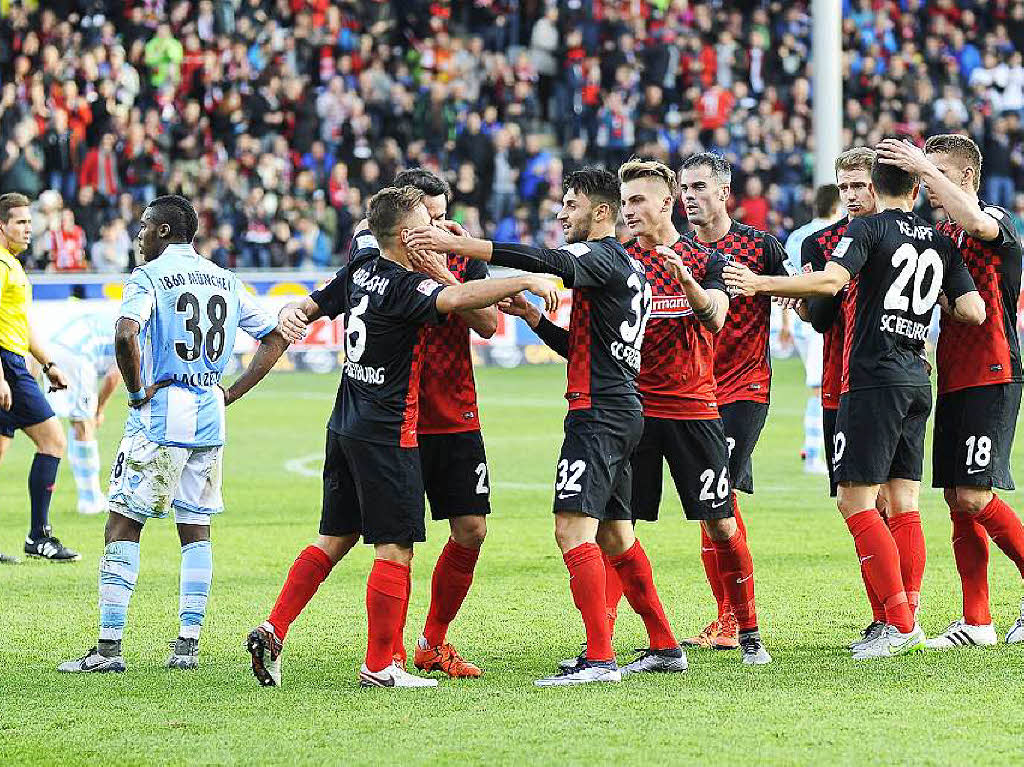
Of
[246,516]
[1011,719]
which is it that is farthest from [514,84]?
[1011,719]

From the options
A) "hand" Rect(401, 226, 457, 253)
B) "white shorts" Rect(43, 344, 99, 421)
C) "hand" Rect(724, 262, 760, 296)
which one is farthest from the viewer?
"white shorts" Rect(43, 344, 99, 421)

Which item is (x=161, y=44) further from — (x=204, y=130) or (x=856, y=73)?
(x=856, y=73)

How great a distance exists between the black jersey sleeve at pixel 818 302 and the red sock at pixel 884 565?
962 millimetres

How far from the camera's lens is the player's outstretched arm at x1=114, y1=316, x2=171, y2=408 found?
6.98 metres

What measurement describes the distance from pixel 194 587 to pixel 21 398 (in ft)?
12.0

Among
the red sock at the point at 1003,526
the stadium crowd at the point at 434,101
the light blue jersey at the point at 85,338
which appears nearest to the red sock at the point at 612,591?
the red sock at the point at 1003,526

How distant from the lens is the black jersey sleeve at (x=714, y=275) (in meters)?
7.03

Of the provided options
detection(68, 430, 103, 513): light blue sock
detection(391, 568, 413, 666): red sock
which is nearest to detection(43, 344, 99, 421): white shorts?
detection(68, 430, 103, 513): light blue sock

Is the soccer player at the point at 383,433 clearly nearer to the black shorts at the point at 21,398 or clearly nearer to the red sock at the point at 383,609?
the red sock at the point at 383,609

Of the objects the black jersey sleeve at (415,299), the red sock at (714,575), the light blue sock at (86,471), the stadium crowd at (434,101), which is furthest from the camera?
the stadium crowd at (434,101)

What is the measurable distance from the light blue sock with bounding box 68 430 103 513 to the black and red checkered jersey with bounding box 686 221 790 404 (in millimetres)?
5714

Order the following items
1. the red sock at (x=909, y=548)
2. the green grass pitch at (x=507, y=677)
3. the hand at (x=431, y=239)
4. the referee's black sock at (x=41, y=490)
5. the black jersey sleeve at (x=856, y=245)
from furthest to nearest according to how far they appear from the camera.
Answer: the referee's black sock at (x=41, y=490) < the red sock at (x=909, y=548) < the black jersey sleeve at (x=856, y=245) < the hand at (x=431, y=239) < the green grass pitch at (x=507, y=677)

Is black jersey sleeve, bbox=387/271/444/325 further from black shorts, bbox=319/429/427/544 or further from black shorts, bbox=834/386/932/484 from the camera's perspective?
black shorts, bbox=834/386/932/484

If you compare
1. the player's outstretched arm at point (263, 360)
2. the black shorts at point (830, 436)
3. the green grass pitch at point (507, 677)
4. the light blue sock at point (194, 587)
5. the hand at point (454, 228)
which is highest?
the hand at point (454, 228)
